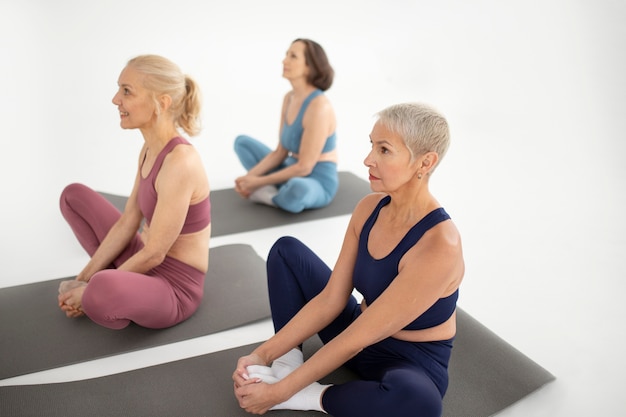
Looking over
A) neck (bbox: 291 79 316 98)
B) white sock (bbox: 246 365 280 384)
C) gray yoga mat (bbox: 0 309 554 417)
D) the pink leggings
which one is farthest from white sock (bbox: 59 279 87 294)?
neck (bbox: 291 79 316 98)

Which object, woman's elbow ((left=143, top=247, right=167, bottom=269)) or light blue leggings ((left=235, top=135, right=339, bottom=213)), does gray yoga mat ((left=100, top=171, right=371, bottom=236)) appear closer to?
light blue leggings ((left=235, top=135, right=339, bottom=213))

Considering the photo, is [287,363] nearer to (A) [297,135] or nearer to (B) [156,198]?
(B) [156,198]

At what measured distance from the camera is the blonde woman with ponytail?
298 centimetres

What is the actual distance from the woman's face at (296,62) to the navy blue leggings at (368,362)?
1.80 metres

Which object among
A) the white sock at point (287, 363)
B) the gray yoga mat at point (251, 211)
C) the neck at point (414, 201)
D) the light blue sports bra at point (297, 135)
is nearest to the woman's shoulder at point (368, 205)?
the neck at point (414, 201)

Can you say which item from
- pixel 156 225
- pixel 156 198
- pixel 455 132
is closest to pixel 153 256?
pixel 156 225

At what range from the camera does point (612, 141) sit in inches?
215

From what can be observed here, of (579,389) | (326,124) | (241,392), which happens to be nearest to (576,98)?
(326,124)

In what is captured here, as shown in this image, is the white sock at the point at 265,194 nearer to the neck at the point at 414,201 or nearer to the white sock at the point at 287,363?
the white sock at the point at 287,363

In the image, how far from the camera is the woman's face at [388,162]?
240cm

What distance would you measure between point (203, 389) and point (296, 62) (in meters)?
2.16

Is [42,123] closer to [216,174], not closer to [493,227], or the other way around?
[216,174]

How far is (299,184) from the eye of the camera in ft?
14.3

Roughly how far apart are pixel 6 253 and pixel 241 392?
6.35 ft
